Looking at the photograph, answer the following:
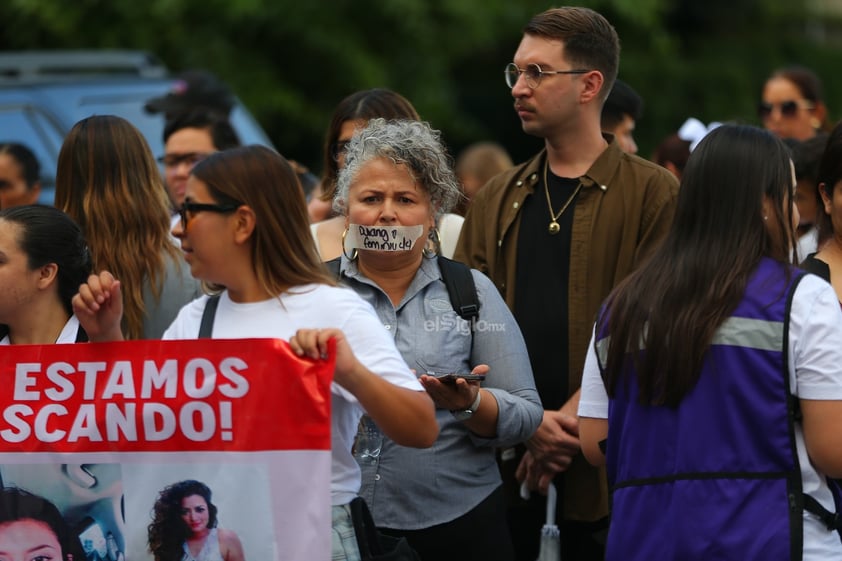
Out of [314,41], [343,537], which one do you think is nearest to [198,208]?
[343,537]

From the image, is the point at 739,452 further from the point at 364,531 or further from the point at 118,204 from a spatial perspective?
the point at 118,204

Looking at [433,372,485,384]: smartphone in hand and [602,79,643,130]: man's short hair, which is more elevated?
[602,79,643,130]: man's short hair

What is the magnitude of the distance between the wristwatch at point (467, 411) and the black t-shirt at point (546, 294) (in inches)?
36.5

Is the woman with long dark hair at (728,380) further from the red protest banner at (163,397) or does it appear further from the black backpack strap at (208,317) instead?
the black backpack strap at (208,317)

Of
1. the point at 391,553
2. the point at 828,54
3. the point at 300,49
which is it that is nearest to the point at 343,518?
the point at 391,553

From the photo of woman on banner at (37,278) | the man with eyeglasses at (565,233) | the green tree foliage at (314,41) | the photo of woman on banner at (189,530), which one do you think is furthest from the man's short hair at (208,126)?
the green tree foliage at (314,41)

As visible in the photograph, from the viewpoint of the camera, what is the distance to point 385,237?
4.38m

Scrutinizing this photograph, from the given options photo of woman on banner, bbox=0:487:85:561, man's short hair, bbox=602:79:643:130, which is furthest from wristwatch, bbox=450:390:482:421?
man's short hair, bbox=602:79:643:130

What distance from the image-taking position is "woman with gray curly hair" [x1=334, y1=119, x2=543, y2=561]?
4387 mm

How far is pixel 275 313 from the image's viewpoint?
3643 mm

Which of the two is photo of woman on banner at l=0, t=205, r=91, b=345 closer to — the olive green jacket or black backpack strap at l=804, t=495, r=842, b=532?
the olive green jacket

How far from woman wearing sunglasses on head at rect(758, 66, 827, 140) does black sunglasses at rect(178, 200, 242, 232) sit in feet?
16.9

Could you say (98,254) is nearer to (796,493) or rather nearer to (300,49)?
A: (796,493)

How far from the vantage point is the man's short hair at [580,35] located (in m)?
5.16
